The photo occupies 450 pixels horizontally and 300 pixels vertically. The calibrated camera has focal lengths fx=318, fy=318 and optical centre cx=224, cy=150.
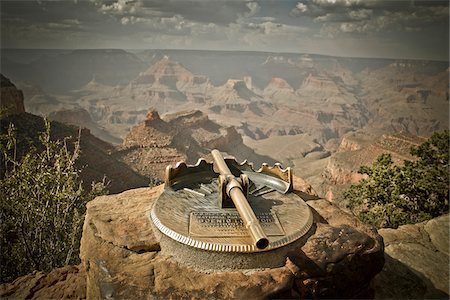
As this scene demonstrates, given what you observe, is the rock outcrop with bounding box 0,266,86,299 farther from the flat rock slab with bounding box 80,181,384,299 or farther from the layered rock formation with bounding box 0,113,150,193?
the layered rock formation with bounding box 0,113,150,193

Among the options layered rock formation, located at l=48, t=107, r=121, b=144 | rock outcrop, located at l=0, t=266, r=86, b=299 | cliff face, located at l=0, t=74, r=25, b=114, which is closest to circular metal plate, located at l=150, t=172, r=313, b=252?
rock outcrop, located at l=0, t=266, r=86, b=299

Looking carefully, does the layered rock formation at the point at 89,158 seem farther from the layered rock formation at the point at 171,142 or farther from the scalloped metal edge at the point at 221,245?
the scalloped metal edge at the point at 221,245

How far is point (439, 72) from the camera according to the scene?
5315 inches

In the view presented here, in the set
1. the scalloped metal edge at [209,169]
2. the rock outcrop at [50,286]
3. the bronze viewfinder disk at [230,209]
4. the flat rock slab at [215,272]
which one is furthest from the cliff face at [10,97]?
the flat rock slab at [215,272]

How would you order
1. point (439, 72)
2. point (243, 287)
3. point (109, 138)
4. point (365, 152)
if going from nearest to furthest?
point (243, 287) → point (365, 152) → point (109, 138) → point (439, 72)

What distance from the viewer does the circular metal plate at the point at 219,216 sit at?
485cm

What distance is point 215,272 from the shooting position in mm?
4680

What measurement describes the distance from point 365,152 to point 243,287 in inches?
1528

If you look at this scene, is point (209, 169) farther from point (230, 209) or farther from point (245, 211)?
point (245, 211)

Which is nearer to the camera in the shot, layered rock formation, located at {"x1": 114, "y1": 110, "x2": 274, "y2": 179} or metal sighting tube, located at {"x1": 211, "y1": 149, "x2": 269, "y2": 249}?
metal sighting tube, located at {"x1": 211, "y1": 149, "x2": 269, "y2": 249}

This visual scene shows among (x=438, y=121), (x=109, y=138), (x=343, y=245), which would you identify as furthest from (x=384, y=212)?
(x=438, y=121)

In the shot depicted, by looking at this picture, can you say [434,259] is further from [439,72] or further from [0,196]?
[439,72]

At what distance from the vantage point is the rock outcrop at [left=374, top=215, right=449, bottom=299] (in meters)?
6.74

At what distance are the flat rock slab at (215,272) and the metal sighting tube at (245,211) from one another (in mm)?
812
